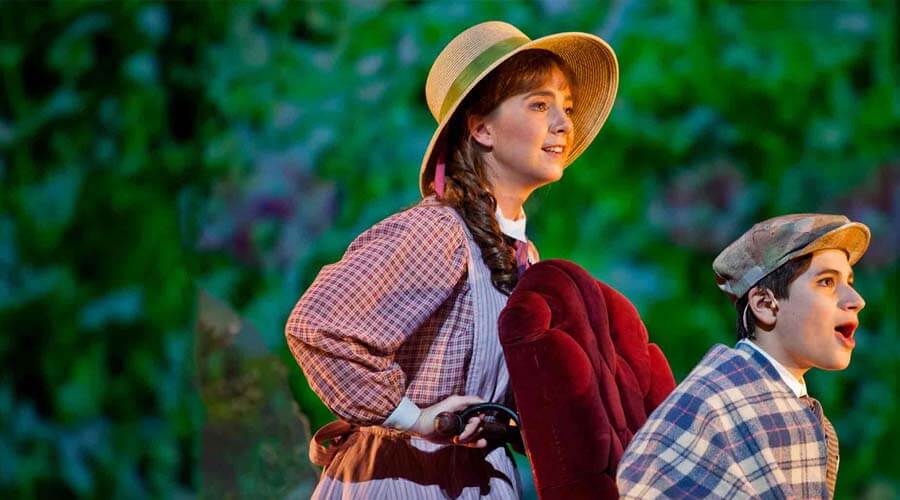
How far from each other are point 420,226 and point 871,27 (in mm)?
2141

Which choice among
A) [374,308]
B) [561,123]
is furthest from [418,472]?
[561,123]

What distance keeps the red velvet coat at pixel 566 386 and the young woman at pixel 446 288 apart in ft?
0.47

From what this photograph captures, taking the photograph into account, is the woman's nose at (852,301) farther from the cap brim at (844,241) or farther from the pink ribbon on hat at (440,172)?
the pink ribbon on hat at (440,172)

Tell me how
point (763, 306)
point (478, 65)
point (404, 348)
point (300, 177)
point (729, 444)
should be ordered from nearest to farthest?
1. point (729, 444)
2. point (763, 306)
3. point (404, 348)
4. point (478, 65)
5. point (300, 177)

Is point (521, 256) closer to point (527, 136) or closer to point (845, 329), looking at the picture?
point (527, 136)

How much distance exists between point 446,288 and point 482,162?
Result: 30 centimetres

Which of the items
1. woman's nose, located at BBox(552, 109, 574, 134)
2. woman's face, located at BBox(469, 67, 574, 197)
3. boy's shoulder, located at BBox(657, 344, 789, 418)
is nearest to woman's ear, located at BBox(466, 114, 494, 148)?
woman's face, located at BBox(469, 67, 574, 197)

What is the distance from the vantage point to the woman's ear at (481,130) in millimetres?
2266

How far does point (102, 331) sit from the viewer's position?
4.16 metres

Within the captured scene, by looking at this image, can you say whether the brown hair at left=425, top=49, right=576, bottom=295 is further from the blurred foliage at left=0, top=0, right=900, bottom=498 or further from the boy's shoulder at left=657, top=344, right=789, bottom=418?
the blurred foliage at left=0, top=0, right=900, bottom=498

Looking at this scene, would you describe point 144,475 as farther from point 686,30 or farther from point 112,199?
point 686,30

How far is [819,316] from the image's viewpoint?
1.82 meters

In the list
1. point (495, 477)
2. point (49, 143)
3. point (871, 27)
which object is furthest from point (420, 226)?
point (49, 143)

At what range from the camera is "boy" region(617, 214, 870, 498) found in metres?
1.75
